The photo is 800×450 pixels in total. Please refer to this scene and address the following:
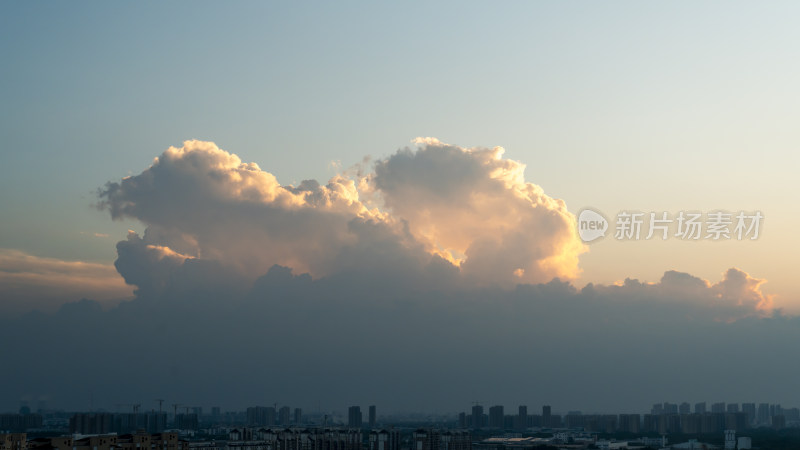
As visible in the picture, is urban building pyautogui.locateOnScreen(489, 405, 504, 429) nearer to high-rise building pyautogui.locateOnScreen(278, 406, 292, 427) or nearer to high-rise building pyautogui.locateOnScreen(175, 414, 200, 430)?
high-rise building pyautogui.locateOnScreen(278, 406, 292, 427)

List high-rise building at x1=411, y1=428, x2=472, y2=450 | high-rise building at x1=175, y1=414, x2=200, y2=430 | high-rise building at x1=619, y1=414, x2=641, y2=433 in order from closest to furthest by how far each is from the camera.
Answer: high-rise building at x1=411, y1=428, x2=472, y2=450, high-rise building at x1=175, y1=414, x2=200, y2=430, high-rise building at x1=619, y1=414, x2=641, y2=433

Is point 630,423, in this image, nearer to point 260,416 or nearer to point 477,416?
point 477,416

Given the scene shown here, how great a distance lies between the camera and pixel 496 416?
190 metres

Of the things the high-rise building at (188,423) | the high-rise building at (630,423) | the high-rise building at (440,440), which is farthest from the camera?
the high-rise building at (630,423)

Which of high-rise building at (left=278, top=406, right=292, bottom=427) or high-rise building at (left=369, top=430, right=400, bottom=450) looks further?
high-rise building at (left=278, top=406, right=292, bottom=427)

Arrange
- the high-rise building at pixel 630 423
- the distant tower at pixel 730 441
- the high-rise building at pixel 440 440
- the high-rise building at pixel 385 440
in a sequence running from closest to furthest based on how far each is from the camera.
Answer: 1. the high-rise building at pixel 440 440
2. the high-rise building at pixel 385 440
3. the distant tower at pixel 730 441
4. the high-rise building at pixel 630 423

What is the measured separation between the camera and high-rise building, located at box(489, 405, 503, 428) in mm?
188375

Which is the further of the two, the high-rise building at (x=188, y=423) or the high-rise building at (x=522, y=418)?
the high-rise building at (x=522, y=418)

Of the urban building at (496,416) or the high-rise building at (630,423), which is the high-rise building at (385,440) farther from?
the urban building at (496,416)

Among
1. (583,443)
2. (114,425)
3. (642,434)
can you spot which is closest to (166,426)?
(114,425)

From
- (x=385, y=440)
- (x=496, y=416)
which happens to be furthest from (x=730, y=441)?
(x=496, y=416)

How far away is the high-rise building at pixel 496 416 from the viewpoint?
18838 centimetres

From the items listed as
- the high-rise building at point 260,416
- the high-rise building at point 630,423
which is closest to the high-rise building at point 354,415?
the high-rise building at point 260,416

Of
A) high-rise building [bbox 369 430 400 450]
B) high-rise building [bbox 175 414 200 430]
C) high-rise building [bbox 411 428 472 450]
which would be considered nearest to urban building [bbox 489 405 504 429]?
high-rise building [bbox 175 414 200 430]
